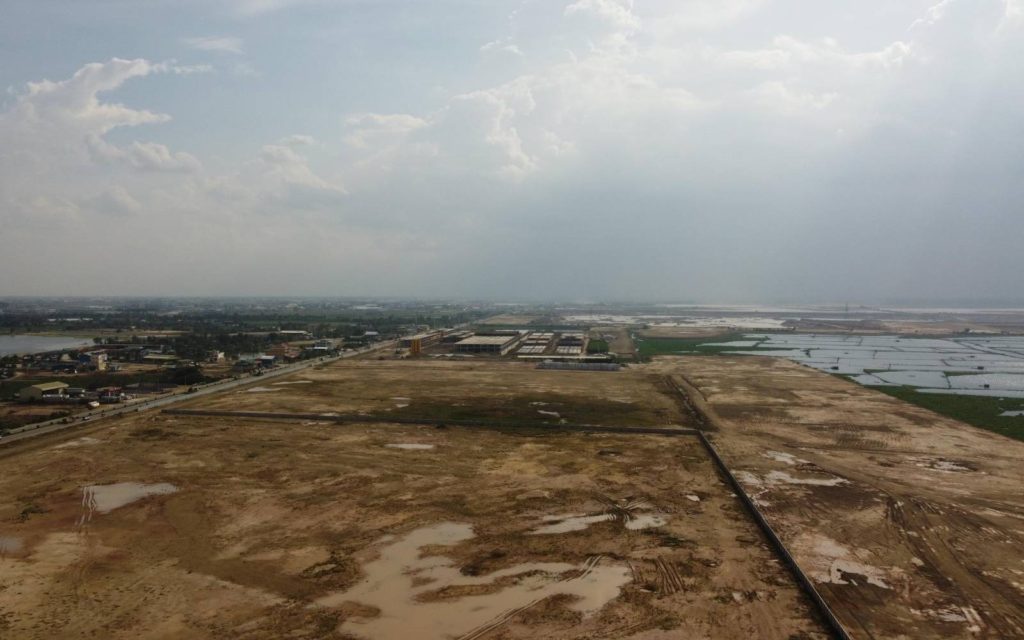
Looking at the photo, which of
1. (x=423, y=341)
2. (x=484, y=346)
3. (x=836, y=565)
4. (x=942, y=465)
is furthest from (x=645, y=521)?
(x=423, y=341)

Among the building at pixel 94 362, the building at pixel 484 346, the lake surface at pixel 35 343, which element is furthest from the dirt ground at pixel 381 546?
the lake surface at pixel 35 343

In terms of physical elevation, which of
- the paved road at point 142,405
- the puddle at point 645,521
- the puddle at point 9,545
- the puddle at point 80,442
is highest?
the paved road at point 142,405

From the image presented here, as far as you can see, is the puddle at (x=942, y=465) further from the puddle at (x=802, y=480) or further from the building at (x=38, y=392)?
the building at (x=38, y=392)

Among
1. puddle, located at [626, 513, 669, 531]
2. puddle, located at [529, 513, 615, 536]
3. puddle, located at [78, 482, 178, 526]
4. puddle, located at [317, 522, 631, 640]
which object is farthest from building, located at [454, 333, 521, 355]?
puddle, located at [317, 522, 631, 640]

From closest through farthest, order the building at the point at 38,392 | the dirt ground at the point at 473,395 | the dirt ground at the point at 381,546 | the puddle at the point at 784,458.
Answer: the dirt ground at the point at 381,546, the puddle at the point at 784,458, the dirt ground at the point at 473,395, the building at the point at 38,392

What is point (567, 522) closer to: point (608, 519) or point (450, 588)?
point (608, 519)

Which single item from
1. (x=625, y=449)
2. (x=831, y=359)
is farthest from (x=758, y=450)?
(x=831, y=359)

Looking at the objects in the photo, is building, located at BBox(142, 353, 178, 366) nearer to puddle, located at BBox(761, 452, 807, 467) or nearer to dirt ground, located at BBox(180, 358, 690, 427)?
dirt ground, located at BBox(180, 358, 690, 427)
